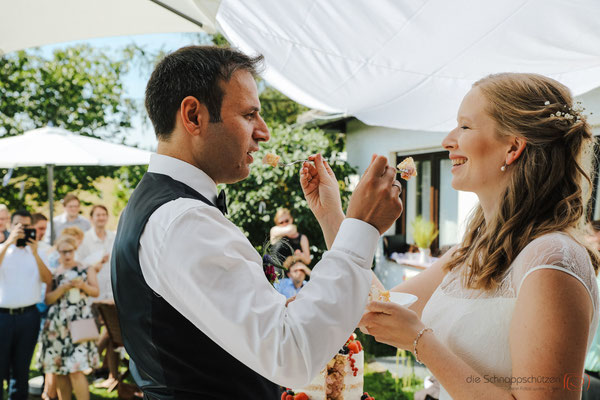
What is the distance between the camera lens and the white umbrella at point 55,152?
6.20 metres

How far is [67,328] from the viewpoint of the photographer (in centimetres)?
493

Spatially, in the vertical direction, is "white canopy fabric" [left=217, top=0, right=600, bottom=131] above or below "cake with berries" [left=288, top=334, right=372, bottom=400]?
above

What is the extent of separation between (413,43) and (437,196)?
4538 mm

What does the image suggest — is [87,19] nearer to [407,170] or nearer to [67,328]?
[407,170]

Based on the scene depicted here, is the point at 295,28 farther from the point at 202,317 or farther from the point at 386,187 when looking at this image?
the point at 202,317

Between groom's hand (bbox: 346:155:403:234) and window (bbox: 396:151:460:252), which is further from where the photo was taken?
window (bbox: 396:151:460:252)

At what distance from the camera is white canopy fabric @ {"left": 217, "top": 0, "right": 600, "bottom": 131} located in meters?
2.33

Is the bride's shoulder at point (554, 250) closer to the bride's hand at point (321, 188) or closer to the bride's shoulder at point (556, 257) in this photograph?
the bride's shoulder at point (556, 257)

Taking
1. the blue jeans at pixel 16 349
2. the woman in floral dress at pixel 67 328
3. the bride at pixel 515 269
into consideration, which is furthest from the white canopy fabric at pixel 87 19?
the blue jeans at pixel 16 349

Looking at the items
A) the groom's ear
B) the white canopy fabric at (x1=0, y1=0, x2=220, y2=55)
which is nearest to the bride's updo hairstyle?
the groom's ear

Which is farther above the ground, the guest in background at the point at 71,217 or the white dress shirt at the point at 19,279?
the guest in background at the point at 71,217

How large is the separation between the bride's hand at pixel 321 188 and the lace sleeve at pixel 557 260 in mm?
734

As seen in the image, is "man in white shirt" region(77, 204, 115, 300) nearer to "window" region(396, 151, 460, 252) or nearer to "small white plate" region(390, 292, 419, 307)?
"window" region(396, 151, 460, 252)

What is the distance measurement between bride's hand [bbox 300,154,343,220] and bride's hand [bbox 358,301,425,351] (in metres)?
0.52
